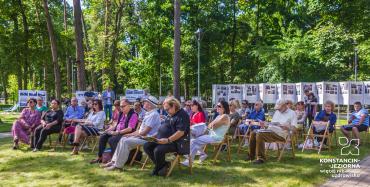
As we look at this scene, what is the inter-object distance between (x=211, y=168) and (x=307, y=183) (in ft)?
6.07

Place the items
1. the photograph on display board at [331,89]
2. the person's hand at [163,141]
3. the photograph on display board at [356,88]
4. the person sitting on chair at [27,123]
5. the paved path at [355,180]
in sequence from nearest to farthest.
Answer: the paved path at [355,180] → the person's hand at [163,141] → the person sitting on chair at [27,123] → the photograph on display board at [356,88] → the photograph on display board at [331,89]

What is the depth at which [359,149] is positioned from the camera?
9.13m

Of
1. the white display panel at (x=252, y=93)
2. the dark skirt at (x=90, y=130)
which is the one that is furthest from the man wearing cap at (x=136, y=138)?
the white display panel at (x=252, y=93)

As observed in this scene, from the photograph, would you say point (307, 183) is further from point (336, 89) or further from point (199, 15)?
point (199, 15)

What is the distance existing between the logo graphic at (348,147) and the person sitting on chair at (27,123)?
758cm

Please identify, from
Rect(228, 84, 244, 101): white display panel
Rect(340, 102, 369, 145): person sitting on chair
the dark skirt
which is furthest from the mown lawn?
Rect(228, 84, 244, 101): white display panel

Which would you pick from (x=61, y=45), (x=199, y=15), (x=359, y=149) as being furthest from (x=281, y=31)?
(x=359, y=149)

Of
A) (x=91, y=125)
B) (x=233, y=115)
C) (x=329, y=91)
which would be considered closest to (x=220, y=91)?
(x=329, y=91)

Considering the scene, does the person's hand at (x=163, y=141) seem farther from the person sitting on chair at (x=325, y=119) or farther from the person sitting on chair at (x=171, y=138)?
the person sitting on chair at (x=325, y=119)

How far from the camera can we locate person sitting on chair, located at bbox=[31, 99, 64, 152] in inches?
371

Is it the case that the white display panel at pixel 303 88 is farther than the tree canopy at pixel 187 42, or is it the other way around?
the tree canopy at pixel 187 42

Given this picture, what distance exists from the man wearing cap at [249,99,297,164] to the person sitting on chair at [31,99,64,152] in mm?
4932

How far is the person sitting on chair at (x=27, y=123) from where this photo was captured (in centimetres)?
977

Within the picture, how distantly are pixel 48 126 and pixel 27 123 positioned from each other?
83 centimetres
